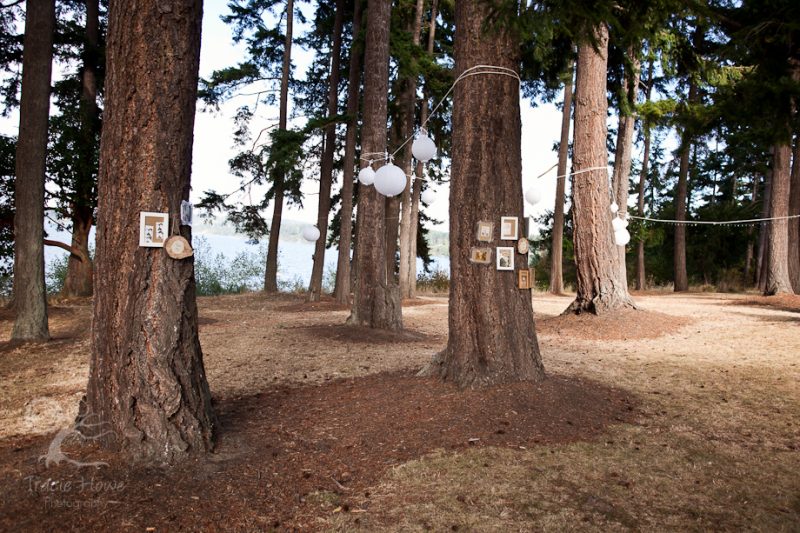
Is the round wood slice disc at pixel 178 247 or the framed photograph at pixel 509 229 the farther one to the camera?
the framed photograph at pixel 509 229

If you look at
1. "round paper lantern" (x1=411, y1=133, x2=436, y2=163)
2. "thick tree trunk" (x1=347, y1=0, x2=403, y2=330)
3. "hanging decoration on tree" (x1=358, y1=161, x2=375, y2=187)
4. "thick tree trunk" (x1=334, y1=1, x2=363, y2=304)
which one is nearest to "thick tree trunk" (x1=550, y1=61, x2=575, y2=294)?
"thick tree trunk" (x1=334, y1=1, x2=363, y2=304)

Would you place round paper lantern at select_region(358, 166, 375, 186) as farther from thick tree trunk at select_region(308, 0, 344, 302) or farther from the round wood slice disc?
the round wood slice disc

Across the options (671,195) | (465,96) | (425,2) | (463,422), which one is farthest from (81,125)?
(671,195)

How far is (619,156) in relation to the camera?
44.8 feet

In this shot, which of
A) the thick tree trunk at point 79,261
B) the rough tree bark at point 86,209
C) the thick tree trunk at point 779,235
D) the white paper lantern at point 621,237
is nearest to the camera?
the white paper lantern at point 621,237

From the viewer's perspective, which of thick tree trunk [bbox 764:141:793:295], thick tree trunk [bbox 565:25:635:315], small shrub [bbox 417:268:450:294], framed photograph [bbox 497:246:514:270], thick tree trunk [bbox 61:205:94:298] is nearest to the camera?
framed photograph [bbox 497:246:514:270]

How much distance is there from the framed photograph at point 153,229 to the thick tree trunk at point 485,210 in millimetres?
2254

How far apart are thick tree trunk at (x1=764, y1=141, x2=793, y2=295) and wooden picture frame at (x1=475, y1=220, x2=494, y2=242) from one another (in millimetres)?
12262

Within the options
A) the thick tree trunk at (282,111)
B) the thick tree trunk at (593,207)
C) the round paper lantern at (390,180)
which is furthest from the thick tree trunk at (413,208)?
the round paper lantern at (390,180)

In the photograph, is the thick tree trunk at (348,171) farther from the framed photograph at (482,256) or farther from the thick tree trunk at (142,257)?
the thick tree trunk at (142,257)

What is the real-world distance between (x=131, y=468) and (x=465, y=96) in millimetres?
3519

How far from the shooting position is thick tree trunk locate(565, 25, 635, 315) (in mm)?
8914

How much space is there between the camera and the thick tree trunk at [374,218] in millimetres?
8328

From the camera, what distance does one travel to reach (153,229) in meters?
2.96
